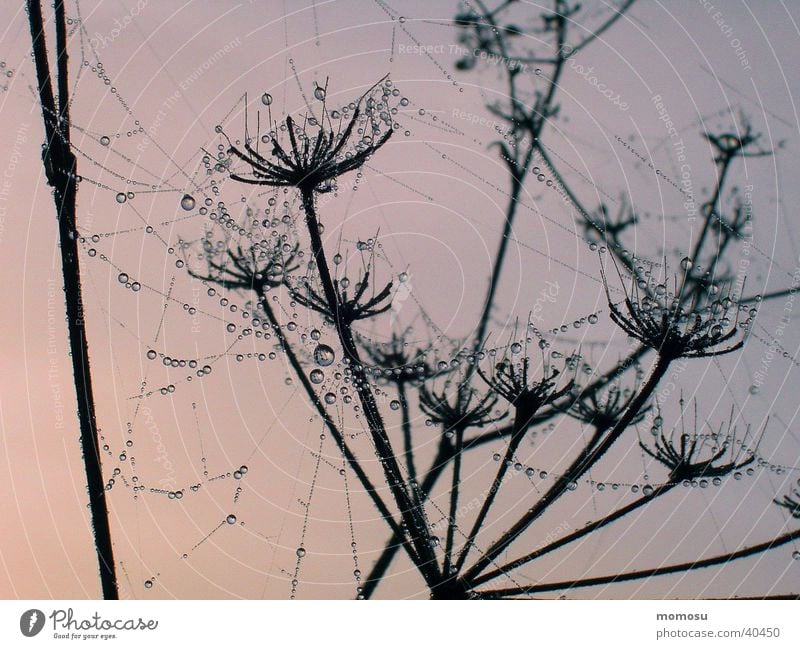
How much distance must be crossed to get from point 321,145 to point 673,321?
0.70 m

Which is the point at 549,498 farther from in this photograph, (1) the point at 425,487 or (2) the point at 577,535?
(1) the point at 425,487

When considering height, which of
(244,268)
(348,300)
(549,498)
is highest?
(244,268)

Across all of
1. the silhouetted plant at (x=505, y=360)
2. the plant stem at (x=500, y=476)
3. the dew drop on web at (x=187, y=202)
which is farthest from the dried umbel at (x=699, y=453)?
the dew drop on web at (x=187, y=202)

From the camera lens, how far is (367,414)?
146cm

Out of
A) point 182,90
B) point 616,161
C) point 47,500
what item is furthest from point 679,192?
Result: point 47,500

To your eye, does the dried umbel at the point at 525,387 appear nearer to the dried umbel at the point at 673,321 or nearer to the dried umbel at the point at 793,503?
the dried umbel at the point at 673,321

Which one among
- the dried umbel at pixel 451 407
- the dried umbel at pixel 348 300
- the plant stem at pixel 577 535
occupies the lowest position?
the plant stem at pixel 577 535

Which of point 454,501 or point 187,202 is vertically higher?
point 187,202

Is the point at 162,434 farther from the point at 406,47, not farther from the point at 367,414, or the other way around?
the point at 406,47

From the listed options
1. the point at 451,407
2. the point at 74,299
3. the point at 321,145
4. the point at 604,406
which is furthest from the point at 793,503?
the point at 74,299

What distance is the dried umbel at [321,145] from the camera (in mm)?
1337
